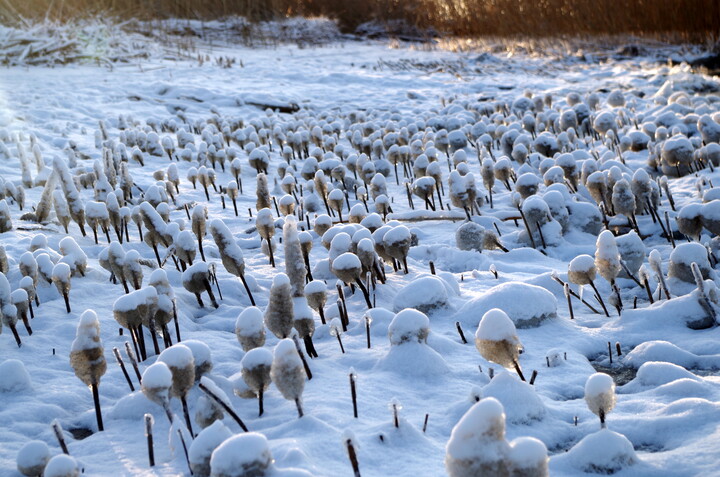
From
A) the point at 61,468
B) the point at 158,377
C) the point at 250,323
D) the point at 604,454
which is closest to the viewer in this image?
the point at 61,468

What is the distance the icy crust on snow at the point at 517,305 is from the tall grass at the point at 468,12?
1815 cm

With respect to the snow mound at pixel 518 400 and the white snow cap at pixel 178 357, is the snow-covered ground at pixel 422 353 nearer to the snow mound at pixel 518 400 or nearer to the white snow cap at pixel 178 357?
the snow mound at pixel 518 400

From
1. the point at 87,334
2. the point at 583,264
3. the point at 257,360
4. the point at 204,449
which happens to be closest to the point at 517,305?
the point at 583,264

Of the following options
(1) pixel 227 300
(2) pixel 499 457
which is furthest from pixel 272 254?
(2) pixel 499 457

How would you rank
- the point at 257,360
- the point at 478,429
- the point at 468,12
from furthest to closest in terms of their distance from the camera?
the point at 468,12 < the point at 257,360 < the point at 478,429

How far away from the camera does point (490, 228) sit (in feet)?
17.0

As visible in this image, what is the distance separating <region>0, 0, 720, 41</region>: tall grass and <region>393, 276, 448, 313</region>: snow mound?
18.2 metres

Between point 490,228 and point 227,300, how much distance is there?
2320 millimetres

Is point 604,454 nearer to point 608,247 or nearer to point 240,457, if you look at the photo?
point 240,457

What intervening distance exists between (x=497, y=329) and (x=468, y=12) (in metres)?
27.6

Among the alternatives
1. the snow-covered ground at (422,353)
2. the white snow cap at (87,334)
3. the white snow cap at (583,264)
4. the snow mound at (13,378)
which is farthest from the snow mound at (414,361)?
the snow mound at (13,378)

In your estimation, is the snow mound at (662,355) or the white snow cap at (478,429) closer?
the white snow cap at (478,429)

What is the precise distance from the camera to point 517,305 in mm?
3158

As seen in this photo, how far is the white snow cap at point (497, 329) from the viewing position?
7.39 feet
